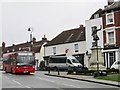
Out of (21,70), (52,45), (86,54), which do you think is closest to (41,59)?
(52,45)

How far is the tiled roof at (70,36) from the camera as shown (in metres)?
66.4

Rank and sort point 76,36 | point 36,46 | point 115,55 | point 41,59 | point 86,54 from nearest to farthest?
point 115,55 < point 86,54 < point 76,36 < point 41,59 < point 36,46

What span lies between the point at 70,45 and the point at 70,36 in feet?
13.7

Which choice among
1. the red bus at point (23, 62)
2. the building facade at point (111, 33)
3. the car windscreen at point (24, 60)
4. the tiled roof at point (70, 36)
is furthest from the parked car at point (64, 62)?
the car windscreen at point (24, 60)

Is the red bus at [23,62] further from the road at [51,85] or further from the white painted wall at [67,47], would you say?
the white painted wall at [67,47]

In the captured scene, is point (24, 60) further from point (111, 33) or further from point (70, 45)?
point (70, 45)

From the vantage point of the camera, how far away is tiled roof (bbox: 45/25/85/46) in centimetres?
6644

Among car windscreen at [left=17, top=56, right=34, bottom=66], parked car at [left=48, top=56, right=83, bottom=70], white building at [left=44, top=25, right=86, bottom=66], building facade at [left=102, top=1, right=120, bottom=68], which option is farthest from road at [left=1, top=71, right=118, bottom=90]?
white building at [left=44, top=25, right=86, bottom=66]

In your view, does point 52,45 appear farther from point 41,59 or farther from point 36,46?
point 36,46

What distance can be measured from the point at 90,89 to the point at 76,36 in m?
48.5

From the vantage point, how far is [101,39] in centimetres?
5622

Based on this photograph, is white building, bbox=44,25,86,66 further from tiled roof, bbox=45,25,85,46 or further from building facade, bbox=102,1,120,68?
building facade, bbox=102,1,120,68

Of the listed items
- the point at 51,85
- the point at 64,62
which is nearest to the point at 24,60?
the point at 64,62

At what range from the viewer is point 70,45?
6712cm
